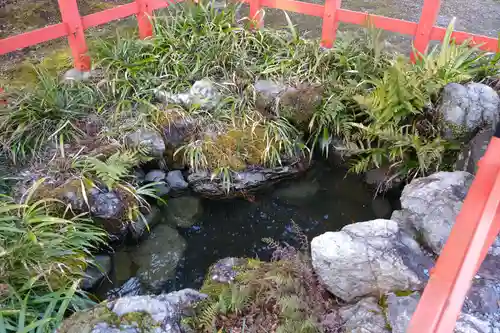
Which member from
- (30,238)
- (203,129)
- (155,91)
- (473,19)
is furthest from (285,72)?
(473,19)

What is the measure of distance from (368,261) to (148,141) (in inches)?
103

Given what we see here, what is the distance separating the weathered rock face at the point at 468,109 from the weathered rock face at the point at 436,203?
786 mm

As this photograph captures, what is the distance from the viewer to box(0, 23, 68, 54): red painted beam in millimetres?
3992

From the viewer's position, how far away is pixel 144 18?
5.34 meters

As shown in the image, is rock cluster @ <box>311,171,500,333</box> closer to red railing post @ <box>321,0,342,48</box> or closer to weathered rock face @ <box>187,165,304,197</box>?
weathered rock face @ <box>187,165,304,197</box>

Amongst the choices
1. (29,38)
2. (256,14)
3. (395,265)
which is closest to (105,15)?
(29,38)

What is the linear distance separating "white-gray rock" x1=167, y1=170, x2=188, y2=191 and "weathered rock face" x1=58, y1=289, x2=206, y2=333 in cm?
182

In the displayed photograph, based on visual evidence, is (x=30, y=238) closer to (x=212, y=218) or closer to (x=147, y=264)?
(x=147, y=264)

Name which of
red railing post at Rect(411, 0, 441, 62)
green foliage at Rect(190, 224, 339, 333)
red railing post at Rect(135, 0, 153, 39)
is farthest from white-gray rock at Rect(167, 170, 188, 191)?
red railing post at Rect(411, 0, 441, 62)

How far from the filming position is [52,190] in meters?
3.51

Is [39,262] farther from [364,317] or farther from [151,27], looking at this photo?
[151,27]

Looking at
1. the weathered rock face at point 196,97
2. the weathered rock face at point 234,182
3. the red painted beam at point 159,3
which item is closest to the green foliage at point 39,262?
the weathered rock face at point 234,182

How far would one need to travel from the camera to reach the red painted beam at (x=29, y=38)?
399 cm

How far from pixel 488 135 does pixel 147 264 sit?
3.66 metres
